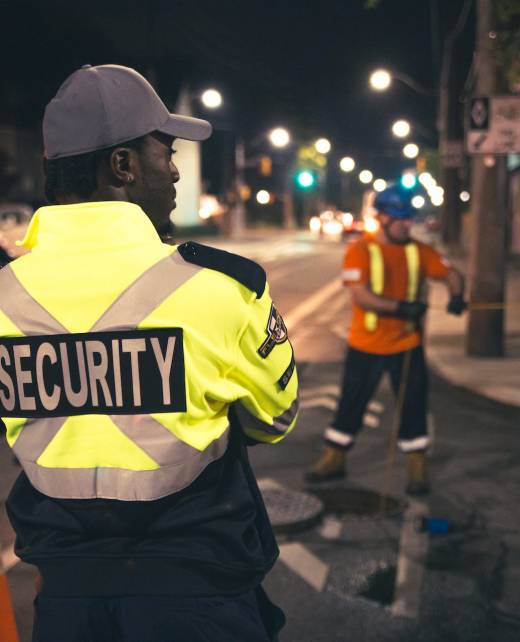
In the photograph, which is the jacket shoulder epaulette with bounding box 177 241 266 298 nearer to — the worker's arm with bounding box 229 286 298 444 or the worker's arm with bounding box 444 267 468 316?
the worker's arm with bounding box 229 286 298 444

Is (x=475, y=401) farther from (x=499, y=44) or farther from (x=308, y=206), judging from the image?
(x=308, y=206)

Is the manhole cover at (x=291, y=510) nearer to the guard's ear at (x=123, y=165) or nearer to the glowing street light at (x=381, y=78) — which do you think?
the guard's ear at (x=123, y=165)

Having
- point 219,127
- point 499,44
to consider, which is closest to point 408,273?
point 499,44

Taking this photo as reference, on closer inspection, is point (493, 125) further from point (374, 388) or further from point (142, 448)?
point (142, 448)

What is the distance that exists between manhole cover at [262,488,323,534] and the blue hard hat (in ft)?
6.45

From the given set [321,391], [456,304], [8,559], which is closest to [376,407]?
[321,391]

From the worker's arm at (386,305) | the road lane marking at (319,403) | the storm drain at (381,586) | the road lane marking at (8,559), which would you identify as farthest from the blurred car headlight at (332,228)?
the storm drain at (381,586)

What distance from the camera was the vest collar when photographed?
2.14 meters

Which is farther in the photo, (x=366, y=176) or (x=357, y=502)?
(x=366, y=176)

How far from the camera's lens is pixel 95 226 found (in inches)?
84.7

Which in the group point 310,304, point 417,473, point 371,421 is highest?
point 417,473

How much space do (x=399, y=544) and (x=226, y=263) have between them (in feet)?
13.8

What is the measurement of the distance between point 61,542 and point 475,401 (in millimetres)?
8741

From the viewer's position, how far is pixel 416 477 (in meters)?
7.07
